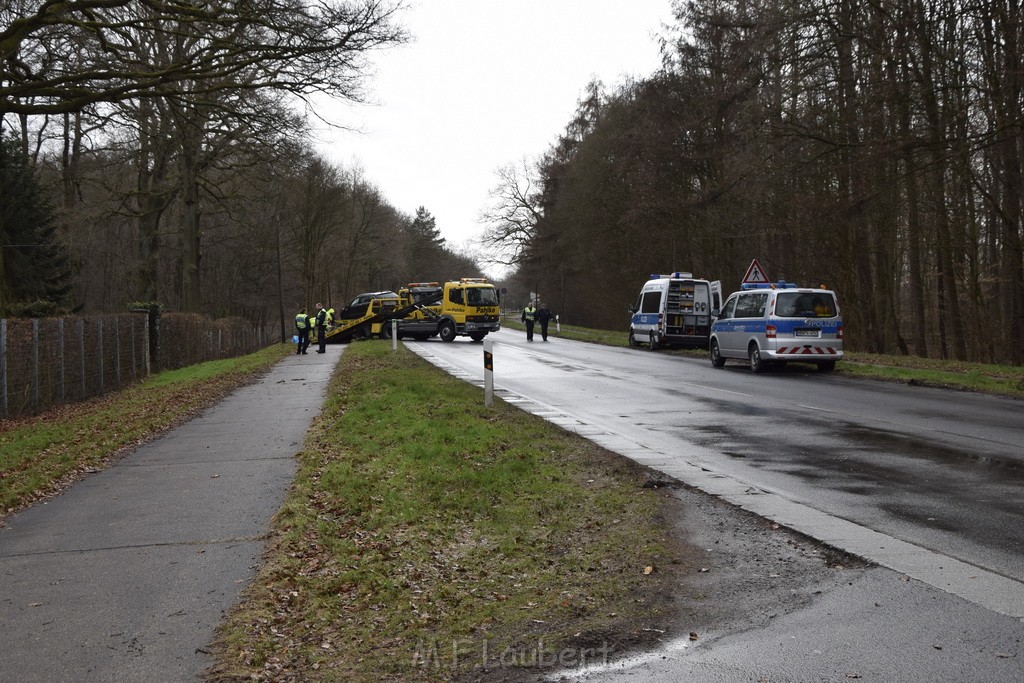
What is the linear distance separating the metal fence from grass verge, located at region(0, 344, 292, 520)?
0.44 m

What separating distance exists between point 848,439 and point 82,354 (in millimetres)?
16128

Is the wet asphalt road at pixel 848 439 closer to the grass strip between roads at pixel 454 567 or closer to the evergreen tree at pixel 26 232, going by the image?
the grass strip between roads at pixel 454 567

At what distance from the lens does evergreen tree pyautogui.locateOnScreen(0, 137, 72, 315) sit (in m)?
36.5

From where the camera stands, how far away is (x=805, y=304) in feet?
74.4

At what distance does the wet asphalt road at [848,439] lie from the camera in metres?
7.23

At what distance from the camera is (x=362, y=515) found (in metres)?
7.93

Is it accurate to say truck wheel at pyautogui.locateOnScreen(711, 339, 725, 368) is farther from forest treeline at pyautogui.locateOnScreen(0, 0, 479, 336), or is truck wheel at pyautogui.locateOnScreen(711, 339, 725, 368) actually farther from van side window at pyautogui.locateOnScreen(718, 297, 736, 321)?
forest treeline at pyautogui.locateOnScreen(0, 0, 479, 336)

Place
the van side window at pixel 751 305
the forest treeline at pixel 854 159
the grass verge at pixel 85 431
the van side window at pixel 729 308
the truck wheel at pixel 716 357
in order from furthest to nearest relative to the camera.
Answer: the truck wheel at pixel 716 357 → the van side window at pixel 729 308 → the van side window at pixel 751 305 → the forest treeline at pixel 854 159 → the grass verge at pixel 85 431

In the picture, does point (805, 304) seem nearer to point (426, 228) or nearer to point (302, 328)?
point (302, 328)

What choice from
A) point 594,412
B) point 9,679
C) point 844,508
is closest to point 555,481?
point 844,508

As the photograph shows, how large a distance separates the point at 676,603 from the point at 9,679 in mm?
3433

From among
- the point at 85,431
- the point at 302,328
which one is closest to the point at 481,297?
the point at 302,328

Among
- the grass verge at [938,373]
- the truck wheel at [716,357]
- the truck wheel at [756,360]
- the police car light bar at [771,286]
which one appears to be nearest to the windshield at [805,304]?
the police car light bar at [771,286]

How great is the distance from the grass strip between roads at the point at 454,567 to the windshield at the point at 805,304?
1295 cm
